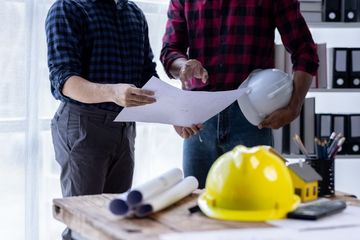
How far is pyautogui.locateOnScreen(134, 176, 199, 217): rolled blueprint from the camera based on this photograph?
1068mm

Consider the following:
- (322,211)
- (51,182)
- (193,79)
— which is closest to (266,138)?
(193,79)

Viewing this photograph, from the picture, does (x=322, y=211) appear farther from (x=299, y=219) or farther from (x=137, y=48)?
(x=137, y=48)

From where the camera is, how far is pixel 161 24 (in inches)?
117

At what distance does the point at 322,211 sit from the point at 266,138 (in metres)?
0.73

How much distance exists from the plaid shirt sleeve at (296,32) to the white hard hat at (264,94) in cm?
14

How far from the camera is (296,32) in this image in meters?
1.82

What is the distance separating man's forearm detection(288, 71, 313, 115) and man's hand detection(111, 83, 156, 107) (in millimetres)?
509

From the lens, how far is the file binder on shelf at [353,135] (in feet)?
9.43

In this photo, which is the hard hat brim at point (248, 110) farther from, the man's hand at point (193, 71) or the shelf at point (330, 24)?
the shelf at point (330, 24)

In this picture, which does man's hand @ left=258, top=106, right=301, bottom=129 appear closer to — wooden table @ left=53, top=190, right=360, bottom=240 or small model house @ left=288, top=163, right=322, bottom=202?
small model house @ left=288, top=163, right=322, bottom=202

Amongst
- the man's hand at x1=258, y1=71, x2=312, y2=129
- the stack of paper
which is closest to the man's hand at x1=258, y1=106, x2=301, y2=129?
the man's hand at x1=258, y1=71, x2=312, y2=129

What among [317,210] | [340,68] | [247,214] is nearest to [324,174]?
[317,210]

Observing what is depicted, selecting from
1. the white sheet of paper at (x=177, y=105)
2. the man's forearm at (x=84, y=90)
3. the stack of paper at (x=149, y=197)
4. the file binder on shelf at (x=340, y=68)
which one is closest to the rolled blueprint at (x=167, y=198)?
the stack of paper at (x=149, y=197)

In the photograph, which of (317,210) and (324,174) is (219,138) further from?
(317,210)
